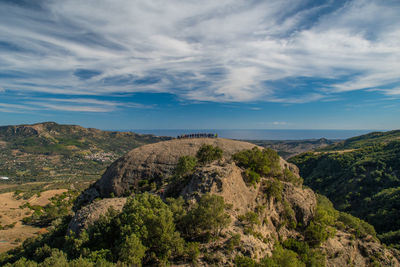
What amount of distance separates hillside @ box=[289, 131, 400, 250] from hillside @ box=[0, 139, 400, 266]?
25.3 m

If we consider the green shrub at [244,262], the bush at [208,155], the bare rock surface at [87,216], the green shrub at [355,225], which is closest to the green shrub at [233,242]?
the green shrub at [244,262]

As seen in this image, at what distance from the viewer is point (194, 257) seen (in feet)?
60.5

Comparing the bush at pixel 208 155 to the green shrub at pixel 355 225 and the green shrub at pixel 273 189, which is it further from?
the green shrub at pixel 355 225

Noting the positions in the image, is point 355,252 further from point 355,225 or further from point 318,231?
point 355,225

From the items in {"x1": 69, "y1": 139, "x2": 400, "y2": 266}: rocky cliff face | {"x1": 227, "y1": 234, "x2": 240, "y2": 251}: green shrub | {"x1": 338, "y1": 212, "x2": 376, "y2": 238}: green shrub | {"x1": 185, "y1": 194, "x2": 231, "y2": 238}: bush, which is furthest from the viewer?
{"x1": 338, "y1": 212, "x2": 376, "y2": 238}: green shrub

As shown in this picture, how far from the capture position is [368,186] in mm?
70875

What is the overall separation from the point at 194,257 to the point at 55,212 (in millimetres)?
62406

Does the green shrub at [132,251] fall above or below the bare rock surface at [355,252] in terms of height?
above

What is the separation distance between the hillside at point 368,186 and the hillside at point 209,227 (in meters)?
25.3

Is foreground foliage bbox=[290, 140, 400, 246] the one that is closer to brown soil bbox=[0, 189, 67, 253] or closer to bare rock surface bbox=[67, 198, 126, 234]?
bare rock surface bbox=[67, 198, 126, 234]

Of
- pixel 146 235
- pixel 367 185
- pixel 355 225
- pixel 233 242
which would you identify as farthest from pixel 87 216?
pixel 367 185

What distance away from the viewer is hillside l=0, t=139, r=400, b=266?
18.3 m

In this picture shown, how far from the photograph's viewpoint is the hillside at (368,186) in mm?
53219

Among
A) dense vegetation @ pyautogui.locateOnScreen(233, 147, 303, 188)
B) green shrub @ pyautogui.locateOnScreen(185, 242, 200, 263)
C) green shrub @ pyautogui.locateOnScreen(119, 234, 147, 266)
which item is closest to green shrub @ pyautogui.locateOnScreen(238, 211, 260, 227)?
dense vegetation @ pyautogui.locateOnScreen(233, 147, 303, 188)
